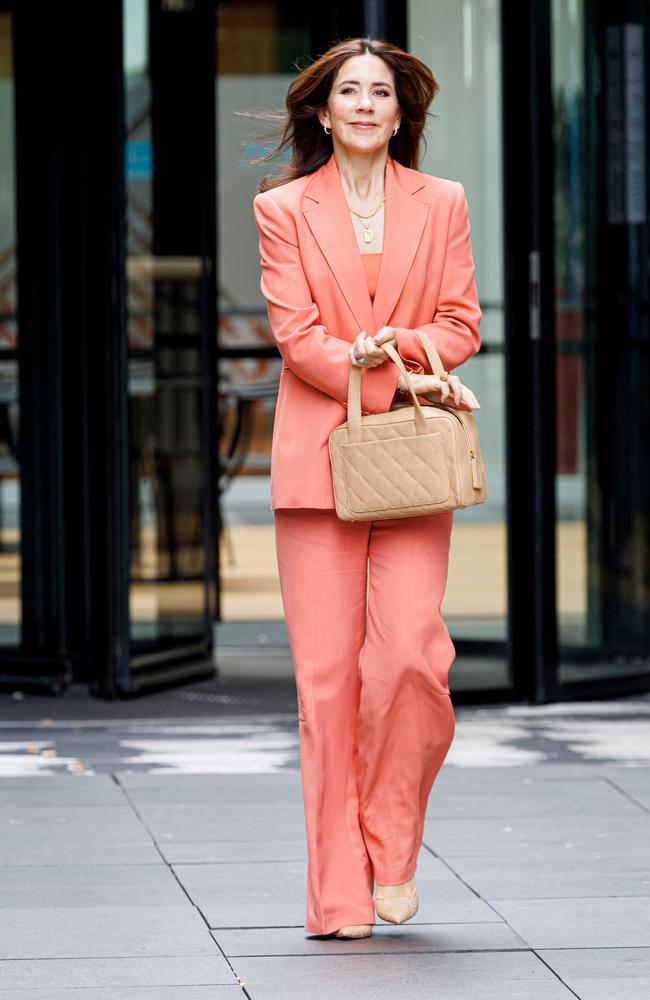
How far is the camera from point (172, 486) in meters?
8.54

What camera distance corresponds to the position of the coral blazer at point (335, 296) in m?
4.40

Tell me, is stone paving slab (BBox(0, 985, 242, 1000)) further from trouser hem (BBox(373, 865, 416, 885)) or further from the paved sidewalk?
A: trouser hem (BBox(373, 865, 416, 885))

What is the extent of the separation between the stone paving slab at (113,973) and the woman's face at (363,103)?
1835 mm

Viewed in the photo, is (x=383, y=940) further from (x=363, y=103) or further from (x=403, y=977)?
(x=363, y=103)

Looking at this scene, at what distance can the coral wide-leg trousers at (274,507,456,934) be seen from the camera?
441cm

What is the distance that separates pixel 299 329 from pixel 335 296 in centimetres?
13

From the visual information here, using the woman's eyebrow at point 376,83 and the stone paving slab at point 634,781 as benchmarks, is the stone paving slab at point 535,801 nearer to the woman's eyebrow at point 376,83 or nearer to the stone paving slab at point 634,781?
the stone paving slab at point 634,781

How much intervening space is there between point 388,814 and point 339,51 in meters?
1.73

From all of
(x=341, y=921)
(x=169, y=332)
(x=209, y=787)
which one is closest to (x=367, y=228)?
(x=341, y=921)

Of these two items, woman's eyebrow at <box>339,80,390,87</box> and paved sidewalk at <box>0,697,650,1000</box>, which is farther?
woman's eyebrow at <box>339,80,390,87</box>

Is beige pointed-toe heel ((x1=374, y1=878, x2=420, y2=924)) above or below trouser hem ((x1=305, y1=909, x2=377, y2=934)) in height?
above

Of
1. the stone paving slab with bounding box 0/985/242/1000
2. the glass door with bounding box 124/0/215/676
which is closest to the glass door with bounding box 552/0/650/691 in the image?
the glass door with bounding box 124/0/215/676

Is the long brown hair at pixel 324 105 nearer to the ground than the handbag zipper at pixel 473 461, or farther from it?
farther from it

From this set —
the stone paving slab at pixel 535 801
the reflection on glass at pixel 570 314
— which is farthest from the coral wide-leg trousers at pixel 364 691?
the reflection on glass at pixel 570 314
